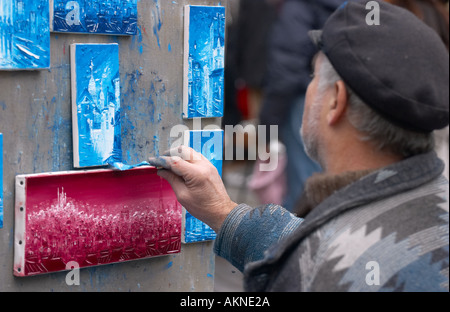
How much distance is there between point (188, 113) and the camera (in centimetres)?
197

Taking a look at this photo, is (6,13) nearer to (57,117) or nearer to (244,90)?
(57,117)

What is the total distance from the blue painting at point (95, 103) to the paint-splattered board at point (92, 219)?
2.1 inches

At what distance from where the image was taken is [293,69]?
359cm

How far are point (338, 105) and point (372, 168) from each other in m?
0.16

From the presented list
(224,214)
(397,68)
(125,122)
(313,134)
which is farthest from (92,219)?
(397,68)

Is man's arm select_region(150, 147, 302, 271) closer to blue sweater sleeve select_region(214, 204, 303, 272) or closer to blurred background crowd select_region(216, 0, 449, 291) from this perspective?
blue sweater sleeve select_region(214, 204, 303, 272)

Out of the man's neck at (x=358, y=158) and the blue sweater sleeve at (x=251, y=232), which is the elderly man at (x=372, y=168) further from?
the blue sweater sleeve at (x=251, y=232)

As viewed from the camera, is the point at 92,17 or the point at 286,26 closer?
the point at 92,17

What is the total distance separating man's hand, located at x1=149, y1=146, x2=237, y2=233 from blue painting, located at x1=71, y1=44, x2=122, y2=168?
0.14 m

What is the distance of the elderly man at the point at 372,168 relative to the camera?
141 centimetres

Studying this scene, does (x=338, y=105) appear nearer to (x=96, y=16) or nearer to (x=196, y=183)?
(x=196, y=183)

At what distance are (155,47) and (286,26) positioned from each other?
1.84 m
